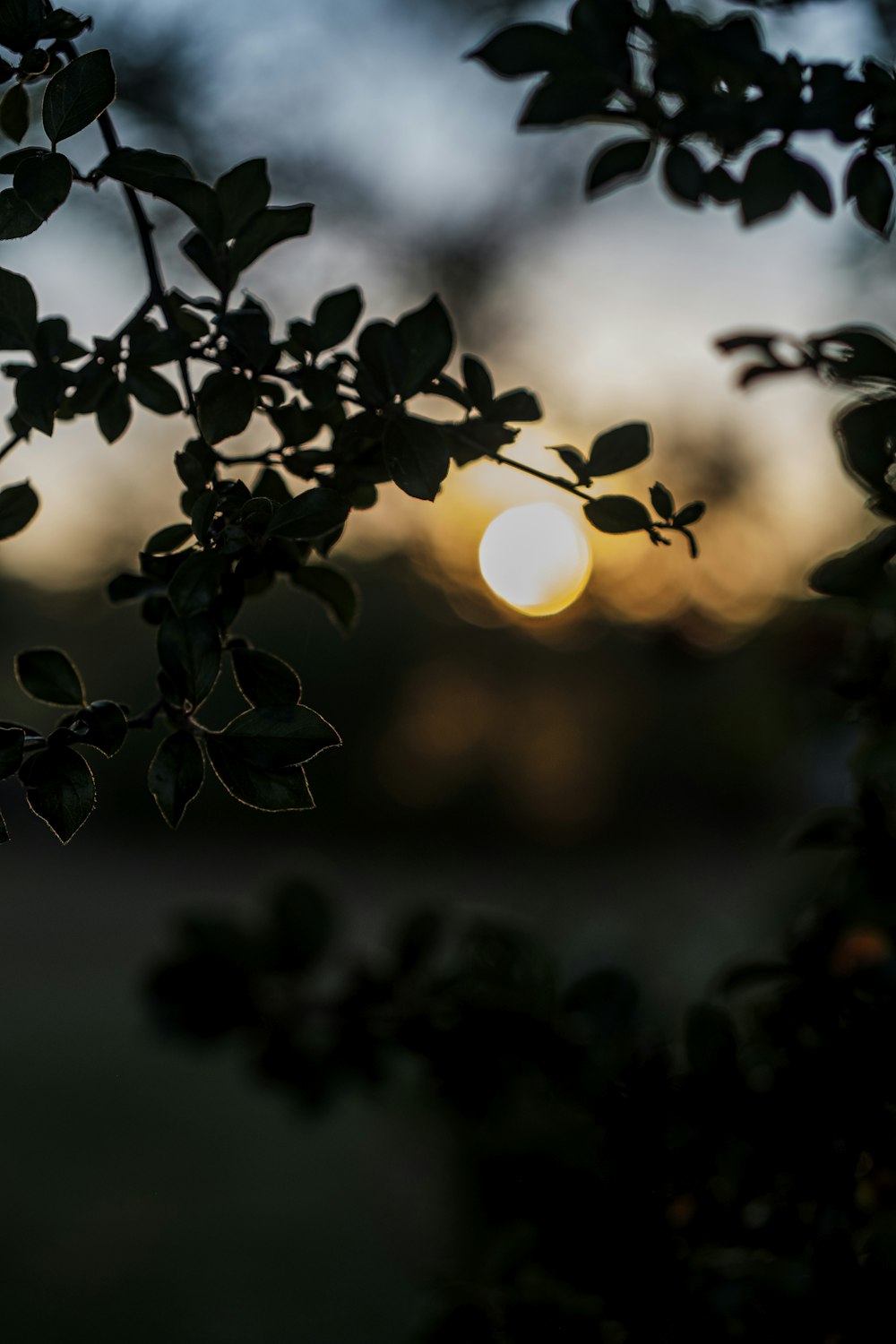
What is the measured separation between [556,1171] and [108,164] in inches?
26.9

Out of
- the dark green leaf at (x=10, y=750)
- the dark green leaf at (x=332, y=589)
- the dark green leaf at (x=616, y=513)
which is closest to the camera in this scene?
the dark green leaf at (x=10, y=750)

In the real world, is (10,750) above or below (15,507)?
below

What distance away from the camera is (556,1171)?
2.40 feet

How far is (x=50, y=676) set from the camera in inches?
18.7

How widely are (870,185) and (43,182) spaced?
15.4 inches

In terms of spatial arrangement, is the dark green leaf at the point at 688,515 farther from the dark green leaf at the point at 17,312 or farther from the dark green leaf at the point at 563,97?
the dark green leaf at the point at 17,312

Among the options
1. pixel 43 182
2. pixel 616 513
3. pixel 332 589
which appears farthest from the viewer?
pixel 332 589

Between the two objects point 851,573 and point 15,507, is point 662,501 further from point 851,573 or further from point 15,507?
point 15,507

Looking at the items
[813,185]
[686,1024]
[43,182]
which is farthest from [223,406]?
[686,1024]

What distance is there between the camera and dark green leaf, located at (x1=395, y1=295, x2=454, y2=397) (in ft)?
1.57

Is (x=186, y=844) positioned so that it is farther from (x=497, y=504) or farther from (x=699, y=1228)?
(x=699, y=1228)

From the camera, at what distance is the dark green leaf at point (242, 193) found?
1.50 ft

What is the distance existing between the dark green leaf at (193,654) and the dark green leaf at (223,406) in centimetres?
9

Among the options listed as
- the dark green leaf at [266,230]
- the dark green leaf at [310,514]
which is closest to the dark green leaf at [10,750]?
the dark green leaf at [310,514]
